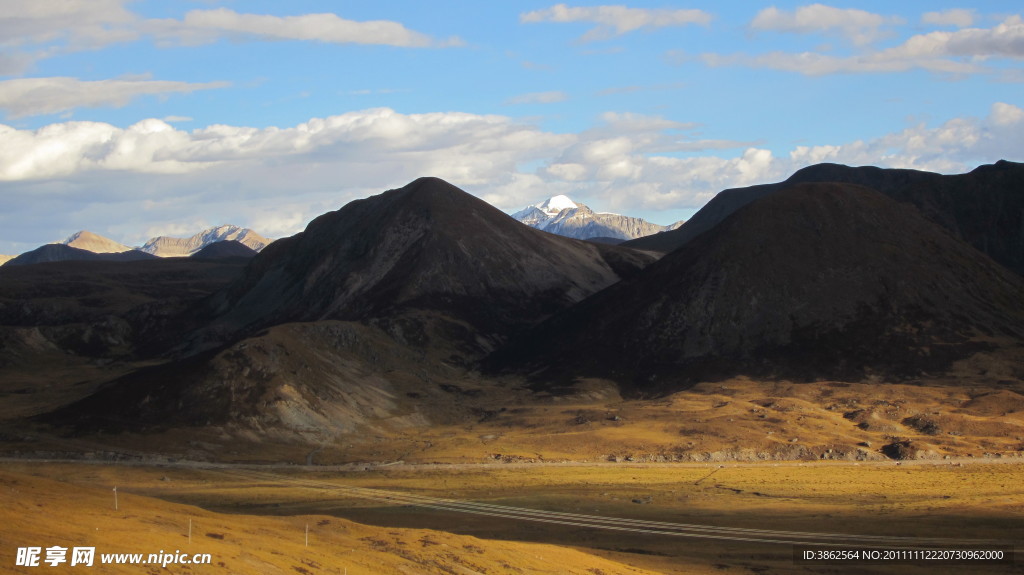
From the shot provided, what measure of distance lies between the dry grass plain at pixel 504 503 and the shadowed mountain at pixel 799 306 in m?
41.6

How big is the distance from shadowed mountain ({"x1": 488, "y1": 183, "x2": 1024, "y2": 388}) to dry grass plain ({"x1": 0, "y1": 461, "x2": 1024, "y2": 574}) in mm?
41580

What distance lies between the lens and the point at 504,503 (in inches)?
3073

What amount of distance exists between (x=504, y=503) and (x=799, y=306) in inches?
3165

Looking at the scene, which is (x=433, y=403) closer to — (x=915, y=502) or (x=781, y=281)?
(x=781, y=281)

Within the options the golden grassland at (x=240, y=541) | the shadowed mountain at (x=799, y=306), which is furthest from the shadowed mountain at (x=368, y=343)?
the golden grassland at (x=240, y=541)

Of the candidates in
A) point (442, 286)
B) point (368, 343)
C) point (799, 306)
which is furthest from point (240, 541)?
point (442, 286)

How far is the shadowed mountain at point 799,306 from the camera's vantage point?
137 metres

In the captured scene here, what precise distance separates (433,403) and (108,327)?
93.7 metres

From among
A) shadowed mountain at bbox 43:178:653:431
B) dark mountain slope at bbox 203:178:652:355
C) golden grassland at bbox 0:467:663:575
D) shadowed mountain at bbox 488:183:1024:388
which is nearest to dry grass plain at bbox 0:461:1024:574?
golden grassland at bbox 0:467:663:575

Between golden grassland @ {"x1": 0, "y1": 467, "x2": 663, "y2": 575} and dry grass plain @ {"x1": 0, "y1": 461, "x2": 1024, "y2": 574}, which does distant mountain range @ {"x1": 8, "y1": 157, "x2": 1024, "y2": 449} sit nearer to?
dry grass plain @ {"x1": 0, "y1": 461, "x2": 1024, "y2": 574}

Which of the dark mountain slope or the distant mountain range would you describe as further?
the dark mountain slope

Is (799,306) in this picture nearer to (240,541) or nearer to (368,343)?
(368,343)

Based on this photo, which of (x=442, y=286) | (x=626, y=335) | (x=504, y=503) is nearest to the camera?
(x=504, y=503)

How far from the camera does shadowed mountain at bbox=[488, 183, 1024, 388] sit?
137125 mm
